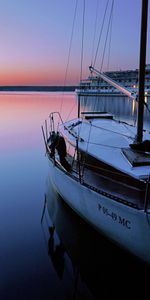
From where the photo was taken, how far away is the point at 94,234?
28.6 feet

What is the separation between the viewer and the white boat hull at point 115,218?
623cm

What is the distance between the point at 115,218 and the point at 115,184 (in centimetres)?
132

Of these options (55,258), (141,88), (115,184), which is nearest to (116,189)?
(115,184)

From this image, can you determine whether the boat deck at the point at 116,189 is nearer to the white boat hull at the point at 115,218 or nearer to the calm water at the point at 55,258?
the white boat hull at the point at 115,218

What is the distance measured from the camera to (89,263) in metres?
7.60

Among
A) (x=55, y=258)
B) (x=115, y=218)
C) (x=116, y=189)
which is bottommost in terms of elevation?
(x=55, y=258)

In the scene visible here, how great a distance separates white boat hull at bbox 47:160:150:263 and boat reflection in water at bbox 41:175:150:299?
57cm

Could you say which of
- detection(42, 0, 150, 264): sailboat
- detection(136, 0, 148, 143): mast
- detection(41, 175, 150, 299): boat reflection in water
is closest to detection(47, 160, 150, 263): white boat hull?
detection(42, 0, 150, 264): sailboat

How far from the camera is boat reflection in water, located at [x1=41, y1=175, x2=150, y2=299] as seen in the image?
6.66 meters

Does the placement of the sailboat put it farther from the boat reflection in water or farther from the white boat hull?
the boat reflection in water

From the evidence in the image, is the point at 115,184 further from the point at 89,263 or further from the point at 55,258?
the point at 55,258

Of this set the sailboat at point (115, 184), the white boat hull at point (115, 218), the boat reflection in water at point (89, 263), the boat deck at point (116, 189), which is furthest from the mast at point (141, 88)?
the boat reflection in water at point (89, 263)

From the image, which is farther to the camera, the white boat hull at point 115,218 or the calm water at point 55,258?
the calm water at point 55,258

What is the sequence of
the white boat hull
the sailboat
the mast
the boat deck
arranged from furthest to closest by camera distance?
1. the mast
2. the boat deck
3. the sailboat
4. the white boat hull
